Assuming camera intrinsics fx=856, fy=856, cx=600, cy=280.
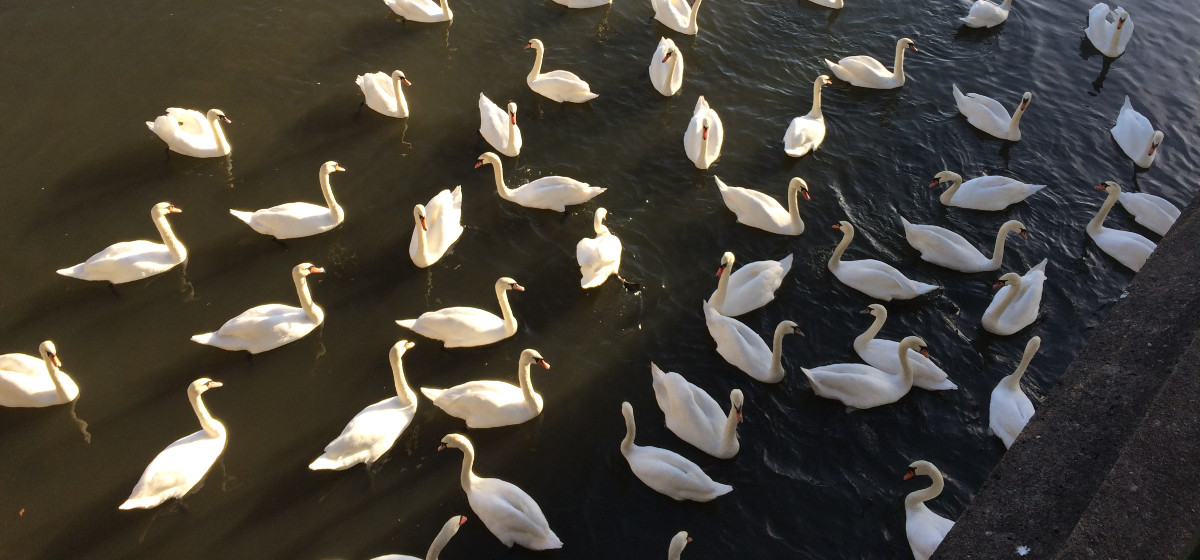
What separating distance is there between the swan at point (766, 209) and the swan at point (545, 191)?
1960 mm

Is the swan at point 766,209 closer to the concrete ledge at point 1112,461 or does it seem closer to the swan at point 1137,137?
the concrete ledge at point 1112,461

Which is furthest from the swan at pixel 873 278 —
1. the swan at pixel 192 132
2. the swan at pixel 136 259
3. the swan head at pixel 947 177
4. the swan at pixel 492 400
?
the swan at pixel 192 132

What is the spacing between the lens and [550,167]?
40.9ft

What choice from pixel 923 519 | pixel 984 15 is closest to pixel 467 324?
pixel 923 519

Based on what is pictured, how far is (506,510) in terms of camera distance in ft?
25.9

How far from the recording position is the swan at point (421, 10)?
→ 1443 cm

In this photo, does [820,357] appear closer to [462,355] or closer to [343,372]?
[462,355]

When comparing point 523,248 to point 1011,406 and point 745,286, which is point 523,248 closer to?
point 745,286

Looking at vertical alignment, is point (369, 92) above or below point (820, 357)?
above

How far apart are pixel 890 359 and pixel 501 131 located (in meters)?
A: 6.16

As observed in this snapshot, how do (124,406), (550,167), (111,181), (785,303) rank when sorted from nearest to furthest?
1. (124,406)
2. (785,303)
3. (111,181)
4. (550,167)

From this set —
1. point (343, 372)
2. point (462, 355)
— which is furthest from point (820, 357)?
point (343, 372)

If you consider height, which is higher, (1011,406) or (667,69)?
(667,69)

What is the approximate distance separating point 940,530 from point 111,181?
11.1 m
